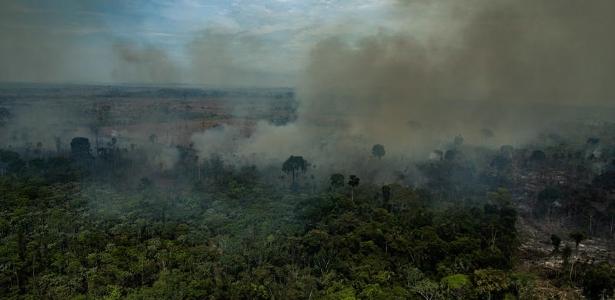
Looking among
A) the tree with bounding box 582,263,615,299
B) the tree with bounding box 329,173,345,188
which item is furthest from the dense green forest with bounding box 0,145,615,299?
the tree with bounding box 329,173,345,188

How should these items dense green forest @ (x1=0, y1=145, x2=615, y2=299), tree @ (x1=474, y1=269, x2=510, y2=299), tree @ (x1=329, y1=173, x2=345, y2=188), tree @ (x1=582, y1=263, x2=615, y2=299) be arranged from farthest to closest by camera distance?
tree @ (x1=329, y1=173, x2=345, y2=188)
tree @ (x1=582, y1=263, x2=615, y2=299)
dense green forest @ (x1=0, y1=145, x2=615, y2=299)
tree @ (x1=474, y1=269, x2=510, y2=299)

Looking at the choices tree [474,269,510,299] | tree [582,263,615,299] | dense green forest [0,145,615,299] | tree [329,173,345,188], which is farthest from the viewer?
tree [329,173,345,188]

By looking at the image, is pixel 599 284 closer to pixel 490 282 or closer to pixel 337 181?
pixel 490 282

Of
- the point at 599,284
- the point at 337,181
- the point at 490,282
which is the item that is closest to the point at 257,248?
the point at 490,282

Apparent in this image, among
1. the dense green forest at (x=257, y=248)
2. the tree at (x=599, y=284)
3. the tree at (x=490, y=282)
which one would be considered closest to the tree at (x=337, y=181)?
the dense green forest at (x=257, y=248)

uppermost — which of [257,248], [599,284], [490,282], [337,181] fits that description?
[337,181]

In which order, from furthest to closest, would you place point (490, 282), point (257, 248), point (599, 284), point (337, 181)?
point (337, 181) < point (257, 248) < point (599, 284) < point (490, 282)

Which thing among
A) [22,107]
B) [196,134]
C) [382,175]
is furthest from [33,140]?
[382,175]

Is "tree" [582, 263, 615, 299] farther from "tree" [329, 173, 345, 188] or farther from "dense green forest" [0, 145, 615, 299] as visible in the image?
"tree" [329, 173, 345, 188]

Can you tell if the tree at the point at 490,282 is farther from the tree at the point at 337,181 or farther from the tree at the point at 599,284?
the tree at the point at 337,181
